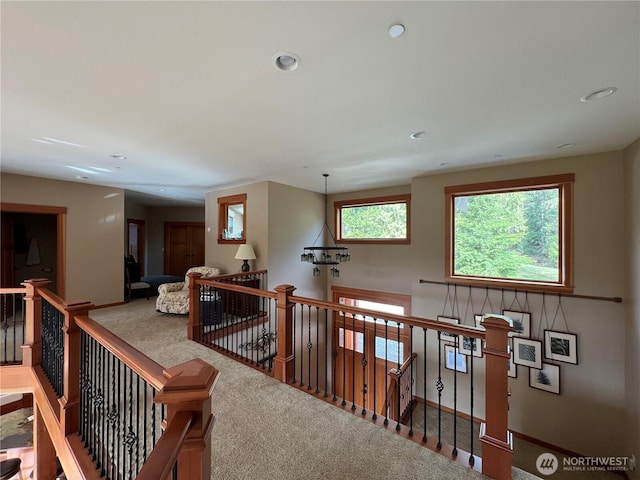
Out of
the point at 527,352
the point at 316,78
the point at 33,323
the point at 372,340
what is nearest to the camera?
the point at 316,78

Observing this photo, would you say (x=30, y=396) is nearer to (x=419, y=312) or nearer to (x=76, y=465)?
(x=76, y=465)

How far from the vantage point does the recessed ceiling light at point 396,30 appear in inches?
56.5

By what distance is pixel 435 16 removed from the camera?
1.38 meters

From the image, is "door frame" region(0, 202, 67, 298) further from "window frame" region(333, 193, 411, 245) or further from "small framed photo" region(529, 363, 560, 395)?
"small framed photo" region(529, 363, 560, 395)

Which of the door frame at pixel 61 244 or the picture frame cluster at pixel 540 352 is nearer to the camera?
the picture frame cluster at pixel 540 352

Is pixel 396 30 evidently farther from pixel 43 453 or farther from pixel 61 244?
pixel 61 244

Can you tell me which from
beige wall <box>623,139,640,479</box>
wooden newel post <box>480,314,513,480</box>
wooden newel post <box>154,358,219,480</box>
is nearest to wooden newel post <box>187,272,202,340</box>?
wooden newel post <box>154,358,219,480</box>

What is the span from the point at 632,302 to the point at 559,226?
3.95 feet

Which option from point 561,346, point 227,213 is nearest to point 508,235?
point 561,346

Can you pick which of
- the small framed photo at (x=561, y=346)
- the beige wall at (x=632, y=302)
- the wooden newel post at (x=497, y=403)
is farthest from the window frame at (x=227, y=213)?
the beige wall at (x=632, y=302)

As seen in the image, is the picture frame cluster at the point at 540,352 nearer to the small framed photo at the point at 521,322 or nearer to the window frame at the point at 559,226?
the small framed photo at the point at 521,322

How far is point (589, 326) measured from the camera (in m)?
3.58

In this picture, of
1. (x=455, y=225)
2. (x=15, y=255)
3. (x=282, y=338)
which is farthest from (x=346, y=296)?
(x=15, y=255)

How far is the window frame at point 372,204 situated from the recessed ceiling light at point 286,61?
4427 mm
